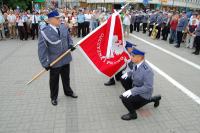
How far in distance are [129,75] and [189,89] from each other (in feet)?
6.90

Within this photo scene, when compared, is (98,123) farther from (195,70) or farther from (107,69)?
(195,70)

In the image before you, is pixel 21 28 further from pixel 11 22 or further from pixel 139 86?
pixel 139 86

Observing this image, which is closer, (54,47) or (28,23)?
(54,47)

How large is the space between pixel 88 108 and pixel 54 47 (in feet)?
5.05

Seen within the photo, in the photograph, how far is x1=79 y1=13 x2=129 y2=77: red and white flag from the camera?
215 inches

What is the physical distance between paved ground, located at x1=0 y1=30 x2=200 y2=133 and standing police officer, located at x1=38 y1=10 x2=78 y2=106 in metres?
0.64

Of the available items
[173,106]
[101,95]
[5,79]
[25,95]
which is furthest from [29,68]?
[173,106]

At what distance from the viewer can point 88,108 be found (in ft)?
17.5

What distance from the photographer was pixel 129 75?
5508 mm

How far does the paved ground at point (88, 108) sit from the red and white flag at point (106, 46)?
0.85m

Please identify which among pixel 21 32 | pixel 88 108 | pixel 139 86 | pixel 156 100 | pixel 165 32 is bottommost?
pixel 88 108

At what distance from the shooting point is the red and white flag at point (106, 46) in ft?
17.9

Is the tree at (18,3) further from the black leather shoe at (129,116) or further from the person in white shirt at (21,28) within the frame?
the black leather shoe at (129,116)

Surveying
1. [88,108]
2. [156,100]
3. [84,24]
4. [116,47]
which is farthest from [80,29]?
[156,100]
